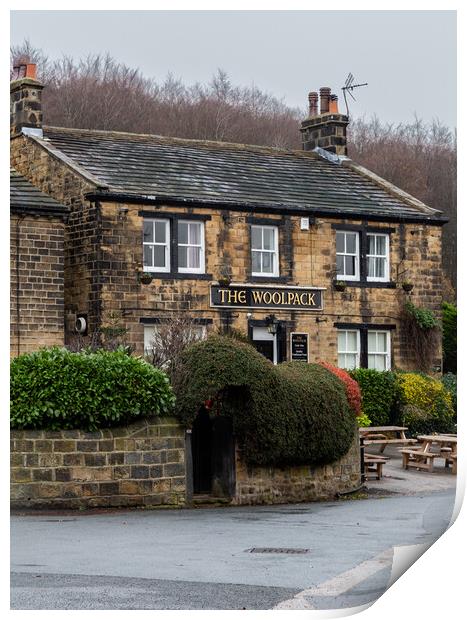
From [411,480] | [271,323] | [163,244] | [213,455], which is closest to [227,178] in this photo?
[163,244]

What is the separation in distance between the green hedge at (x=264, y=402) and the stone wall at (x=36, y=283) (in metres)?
6.65

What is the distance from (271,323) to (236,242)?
1873mm

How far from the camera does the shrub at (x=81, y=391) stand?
16859mm

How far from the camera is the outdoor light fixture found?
90.3 ft

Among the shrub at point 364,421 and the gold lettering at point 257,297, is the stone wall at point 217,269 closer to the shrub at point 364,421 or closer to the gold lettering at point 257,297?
the gold lettering at point 257,297

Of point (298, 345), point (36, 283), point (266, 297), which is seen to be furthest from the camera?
point (298, 345)

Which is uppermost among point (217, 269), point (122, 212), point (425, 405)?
point (122, 212)

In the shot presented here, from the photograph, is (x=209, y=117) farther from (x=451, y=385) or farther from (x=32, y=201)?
(x=451, y=385)

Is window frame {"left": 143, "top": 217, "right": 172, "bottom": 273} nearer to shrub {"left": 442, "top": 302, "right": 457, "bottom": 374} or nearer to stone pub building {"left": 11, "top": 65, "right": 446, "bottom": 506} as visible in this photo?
stone pub building {"left": 11, "top": 65, "right": 446, "bottom": 506}

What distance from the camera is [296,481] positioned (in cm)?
1936

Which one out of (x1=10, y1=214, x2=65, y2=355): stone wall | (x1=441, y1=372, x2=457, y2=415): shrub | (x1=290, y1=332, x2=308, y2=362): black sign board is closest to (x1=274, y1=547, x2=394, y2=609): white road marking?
(x1=10, y1=214, x2=65, y2=355): stone wall

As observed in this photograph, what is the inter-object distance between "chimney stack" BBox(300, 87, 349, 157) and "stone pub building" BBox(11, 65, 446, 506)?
1.40m

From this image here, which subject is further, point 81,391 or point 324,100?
point 324,100
